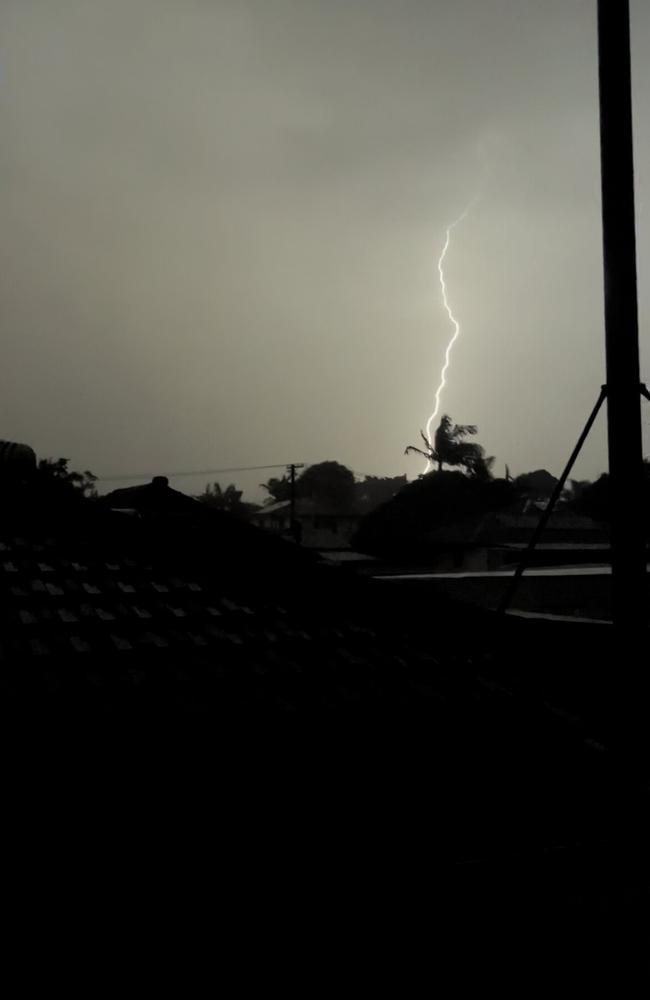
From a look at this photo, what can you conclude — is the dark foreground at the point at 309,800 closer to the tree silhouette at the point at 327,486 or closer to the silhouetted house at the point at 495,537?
the silhouetted house at the point at 495,537

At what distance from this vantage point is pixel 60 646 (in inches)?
194

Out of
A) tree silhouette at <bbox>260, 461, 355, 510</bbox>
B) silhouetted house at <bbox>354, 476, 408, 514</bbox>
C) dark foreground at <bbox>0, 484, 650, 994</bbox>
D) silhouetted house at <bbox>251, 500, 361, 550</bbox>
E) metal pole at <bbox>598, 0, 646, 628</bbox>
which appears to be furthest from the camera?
silhouetted house at <bbox>354, 476, 408, 514</bbox>

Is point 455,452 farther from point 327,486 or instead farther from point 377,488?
point 377,488

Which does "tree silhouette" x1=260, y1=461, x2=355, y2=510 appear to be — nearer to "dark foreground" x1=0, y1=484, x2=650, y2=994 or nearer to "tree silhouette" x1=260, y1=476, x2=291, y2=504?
"tree silhouette" x1=260, y1=476, x2=291, y2=504

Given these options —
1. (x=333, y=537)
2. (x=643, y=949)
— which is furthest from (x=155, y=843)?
(x=333, y=537)

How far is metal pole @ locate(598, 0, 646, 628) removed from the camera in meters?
A: 4.92

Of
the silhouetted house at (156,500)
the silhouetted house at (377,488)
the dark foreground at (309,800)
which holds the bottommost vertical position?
the dark foreground at (309,800)

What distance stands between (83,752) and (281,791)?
4.11 ft

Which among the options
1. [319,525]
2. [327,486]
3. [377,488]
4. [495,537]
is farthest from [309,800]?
[377,488]

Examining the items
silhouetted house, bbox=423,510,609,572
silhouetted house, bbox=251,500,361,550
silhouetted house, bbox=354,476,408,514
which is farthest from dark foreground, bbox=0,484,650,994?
silhouetted house, bbox=354,476,408,514

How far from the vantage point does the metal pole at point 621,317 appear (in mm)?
4918

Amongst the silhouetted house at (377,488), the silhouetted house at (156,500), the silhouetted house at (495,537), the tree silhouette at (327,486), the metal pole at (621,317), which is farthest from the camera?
the silhouetted house at (377,488)

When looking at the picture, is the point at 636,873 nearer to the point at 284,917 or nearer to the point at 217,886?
the point at 284,917

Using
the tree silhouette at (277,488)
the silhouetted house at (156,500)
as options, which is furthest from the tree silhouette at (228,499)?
the silhouetted house at (156,500)
